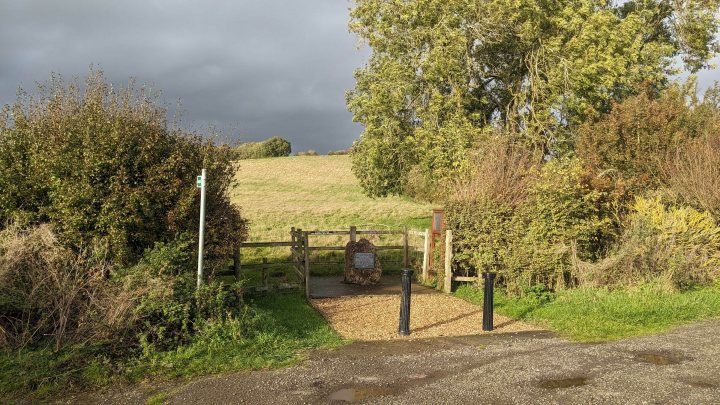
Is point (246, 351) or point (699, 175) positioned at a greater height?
point (699, 175)

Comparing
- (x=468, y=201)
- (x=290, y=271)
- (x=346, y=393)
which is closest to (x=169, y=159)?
(x=346, y=393)

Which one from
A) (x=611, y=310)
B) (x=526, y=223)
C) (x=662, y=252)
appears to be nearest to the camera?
(x=611, y=310)

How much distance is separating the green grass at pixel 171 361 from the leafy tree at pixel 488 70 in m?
11.3

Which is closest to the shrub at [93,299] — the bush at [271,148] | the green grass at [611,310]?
the green grass at [611,310]

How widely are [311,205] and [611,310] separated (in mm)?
30940

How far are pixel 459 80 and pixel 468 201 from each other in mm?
8207

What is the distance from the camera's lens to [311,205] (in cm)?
4059

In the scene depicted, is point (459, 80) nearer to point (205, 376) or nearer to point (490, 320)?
point (490, 320)

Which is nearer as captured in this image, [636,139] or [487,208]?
[487,208]

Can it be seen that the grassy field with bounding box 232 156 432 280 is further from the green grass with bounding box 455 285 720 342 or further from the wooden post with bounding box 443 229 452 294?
the green grass with bounding box 455 285 720 342

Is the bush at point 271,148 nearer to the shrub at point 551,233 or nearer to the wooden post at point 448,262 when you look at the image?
the wooden post at point 448,262

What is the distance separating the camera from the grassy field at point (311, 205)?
2588cm

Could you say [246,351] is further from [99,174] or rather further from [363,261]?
[363,261]

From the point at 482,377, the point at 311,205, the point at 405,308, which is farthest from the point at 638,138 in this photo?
the point at 311,205
